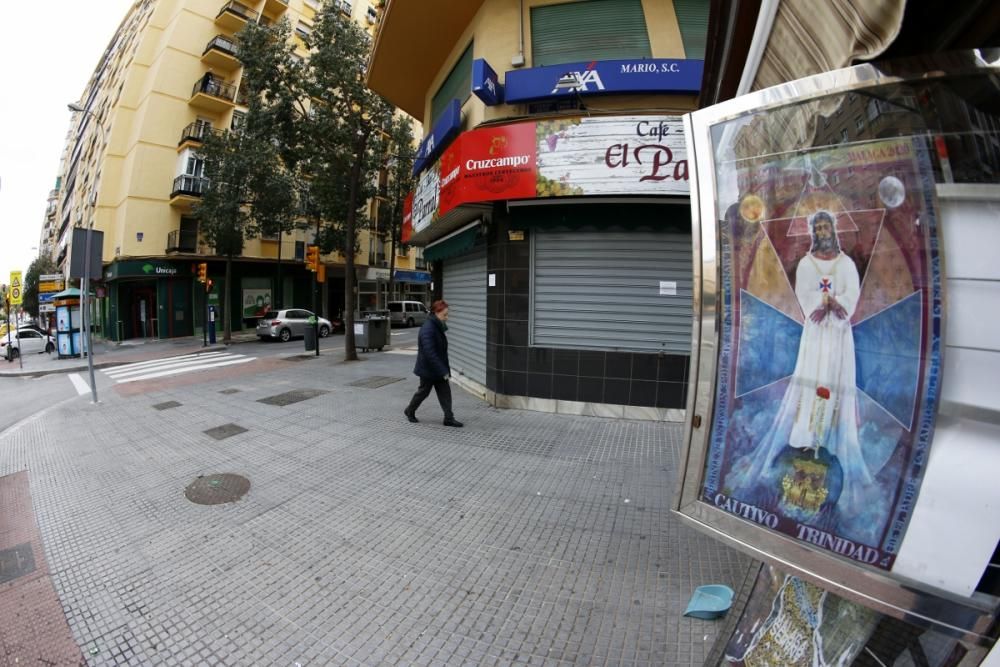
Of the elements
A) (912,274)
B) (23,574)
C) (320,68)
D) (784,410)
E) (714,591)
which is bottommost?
(23,574)

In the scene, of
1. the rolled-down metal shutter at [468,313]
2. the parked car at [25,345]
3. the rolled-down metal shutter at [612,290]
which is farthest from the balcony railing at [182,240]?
the rolled-down metal shutter at [612,290]

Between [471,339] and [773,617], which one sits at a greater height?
[471,339]

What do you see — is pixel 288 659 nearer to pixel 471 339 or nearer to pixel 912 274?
pixel 912 274

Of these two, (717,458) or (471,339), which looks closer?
(717,458)

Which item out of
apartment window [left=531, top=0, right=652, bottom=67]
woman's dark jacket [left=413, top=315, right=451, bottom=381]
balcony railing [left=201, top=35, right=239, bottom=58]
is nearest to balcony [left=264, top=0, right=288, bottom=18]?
balcony railing [left=201, top=35, right=239, bottom=58]

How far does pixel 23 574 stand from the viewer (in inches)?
128

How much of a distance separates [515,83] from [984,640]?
311 inches

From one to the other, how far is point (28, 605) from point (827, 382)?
4565 mm

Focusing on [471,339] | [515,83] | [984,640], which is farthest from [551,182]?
[984,640]

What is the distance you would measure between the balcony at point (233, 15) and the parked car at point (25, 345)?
19.0m

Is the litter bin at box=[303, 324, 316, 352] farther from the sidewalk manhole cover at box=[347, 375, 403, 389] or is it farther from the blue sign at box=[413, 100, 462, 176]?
the blue sign at box=[413, 100, 462, 176]

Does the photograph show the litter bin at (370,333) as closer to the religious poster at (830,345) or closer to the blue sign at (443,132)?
the blue sign at (443,132)

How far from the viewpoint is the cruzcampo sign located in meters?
23.4

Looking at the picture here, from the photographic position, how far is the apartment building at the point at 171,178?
23938 mm
